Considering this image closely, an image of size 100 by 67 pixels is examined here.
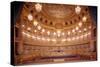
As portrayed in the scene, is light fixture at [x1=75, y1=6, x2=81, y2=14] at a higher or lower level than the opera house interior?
higher

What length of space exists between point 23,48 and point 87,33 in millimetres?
1035

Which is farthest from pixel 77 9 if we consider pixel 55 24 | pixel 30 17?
pixel 30 17

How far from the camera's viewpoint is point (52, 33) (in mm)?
2754

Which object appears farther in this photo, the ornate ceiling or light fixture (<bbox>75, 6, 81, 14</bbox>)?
light fixture (<bbox>75, 6, 81, 14</bbox>)

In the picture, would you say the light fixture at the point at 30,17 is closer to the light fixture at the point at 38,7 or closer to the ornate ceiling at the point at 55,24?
the ornate ceiling at the point at 55,24

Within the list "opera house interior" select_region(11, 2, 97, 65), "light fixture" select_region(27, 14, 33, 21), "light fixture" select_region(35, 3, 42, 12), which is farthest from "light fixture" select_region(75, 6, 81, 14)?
"light fixture" select_region(27, 14, 33, 21)

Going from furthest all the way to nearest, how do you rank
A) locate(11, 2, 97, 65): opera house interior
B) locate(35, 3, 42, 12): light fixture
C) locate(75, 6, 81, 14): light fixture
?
locate(75, 6, 81, 14): light fixture
locate(35, 3, 42, 12): light fixture
locate(11, 2, 97, 65): opera house interior

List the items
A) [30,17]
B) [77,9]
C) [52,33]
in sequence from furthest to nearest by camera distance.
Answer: [77,9] < [52,33] < [30,17]

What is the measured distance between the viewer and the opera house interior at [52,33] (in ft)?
8.30

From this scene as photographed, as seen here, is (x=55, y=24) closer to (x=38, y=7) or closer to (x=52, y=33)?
(x=52, y=33)

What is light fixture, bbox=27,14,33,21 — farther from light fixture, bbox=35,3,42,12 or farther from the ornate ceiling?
light fixture, bbox=35,3,42,12

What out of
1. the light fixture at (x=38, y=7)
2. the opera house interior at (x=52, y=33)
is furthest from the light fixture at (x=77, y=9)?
the light fixture at (x=38, y=7)

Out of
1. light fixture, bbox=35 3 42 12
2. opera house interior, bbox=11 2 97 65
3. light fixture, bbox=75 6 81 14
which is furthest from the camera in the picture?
light fixture, bbox=75 6 81 14

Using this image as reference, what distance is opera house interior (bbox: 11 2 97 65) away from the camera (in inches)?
99.6
